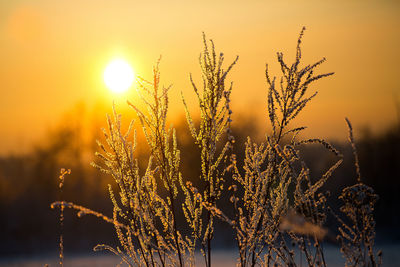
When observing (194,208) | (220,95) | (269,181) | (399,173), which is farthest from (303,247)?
(399,173)

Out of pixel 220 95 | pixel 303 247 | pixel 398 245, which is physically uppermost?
pixel 220 95

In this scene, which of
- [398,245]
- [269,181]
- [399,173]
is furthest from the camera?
[399,173]

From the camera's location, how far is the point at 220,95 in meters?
3.23

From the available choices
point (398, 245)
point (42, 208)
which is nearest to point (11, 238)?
point (42, 208)

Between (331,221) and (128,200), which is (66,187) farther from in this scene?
(128,200)

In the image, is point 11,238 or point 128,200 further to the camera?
point 11,238

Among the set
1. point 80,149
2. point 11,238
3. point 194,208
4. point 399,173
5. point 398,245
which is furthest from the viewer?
point 80,149

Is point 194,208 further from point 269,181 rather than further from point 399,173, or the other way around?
point 399,173

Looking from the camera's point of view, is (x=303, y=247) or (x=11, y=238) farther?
(x=11, y=238)

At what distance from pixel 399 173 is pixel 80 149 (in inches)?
463

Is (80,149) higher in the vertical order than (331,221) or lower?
higher

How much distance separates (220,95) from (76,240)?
1542 cm

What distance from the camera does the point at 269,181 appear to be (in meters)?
3.22

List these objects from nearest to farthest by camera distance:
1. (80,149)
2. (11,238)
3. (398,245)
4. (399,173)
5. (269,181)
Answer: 1. (269,181)
2. (398,245)
3. (11,238)
4. (399,173)
5. (80,149)
